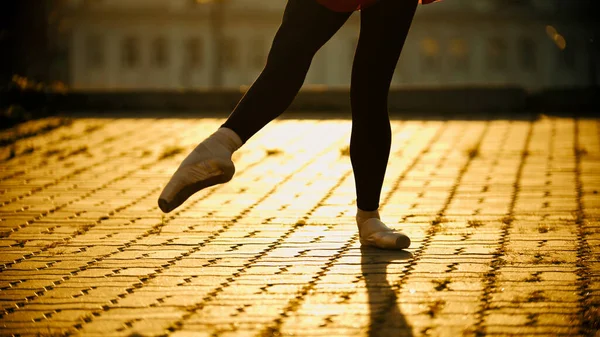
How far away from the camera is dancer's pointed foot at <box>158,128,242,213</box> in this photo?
3.90 m

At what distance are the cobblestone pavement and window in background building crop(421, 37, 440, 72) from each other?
247 feet

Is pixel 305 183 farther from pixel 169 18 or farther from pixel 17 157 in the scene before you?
pixel 169 18

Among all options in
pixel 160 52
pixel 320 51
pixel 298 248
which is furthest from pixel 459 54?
pixel 298 248

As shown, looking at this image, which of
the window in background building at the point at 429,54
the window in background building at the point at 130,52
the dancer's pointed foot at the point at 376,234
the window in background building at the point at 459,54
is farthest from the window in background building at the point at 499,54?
the dancer's pointed foot at the point at 376,234

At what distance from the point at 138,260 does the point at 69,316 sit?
102 cm

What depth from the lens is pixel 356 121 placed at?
446 centimetres

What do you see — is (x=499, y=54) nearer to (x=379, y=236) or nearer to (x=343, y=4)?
(x=379, y=236)

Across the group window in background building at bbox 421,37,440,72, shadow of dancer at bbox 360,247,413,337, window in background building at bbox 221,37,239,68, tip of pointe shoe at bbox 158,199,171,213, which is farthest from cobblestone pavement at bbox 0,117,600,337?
window in background building at bbox 221,37,239,68

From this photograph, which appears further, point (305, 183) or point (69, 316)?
point (305, 183)

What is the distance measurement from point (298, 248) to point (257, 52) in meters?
80.9

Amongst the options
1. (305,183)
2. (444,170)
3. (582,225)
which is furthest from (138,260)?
(444,170)

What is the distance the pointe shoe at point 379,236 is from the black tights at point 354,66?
0.26m

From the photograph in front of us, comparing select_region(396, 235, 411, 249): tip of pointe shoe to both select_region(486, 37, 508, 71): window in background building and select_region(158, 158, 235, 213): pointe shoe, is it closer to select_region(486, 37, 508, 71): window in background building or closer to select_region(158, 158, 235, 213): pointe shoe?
select_region(158, 158, 235, 213): pointe shoe

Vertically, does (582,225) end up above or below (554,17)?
above
